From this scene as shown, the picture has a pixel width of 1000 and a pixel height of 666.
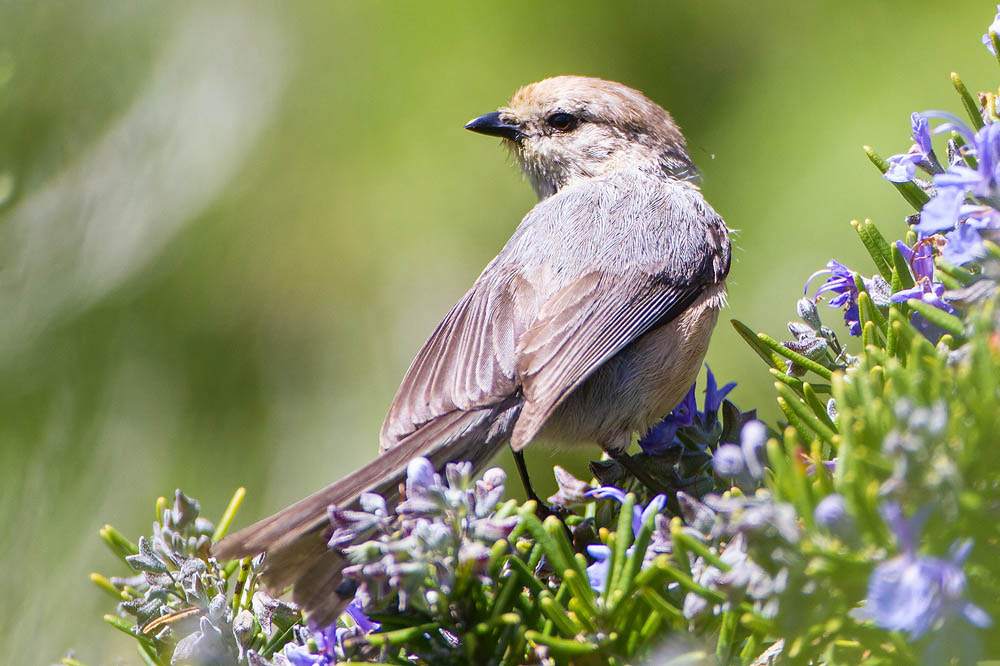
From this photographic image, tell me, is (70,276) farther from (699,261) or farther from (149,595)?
(699,261)

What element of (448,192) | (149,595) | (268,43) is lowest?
(149,595)

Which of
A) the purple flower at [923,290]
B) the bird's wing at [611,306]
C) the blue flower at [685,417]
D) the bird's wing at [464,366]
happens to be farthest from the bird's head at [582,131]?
the purple flower at [923,290]

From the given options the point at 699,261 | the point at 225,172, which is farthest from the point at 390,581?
the point at 225,172

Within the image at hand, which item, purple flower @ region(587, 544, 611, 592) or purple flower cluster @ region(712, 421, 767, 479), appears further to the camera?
purple flower @ region(587, 544, 611, 592)

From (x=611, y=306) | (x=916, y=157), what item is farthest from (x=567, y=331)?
(x=916, y=157)

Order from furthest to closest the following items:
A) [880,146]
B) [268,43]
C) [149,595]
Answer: [268,43], [880,146], [149,595]

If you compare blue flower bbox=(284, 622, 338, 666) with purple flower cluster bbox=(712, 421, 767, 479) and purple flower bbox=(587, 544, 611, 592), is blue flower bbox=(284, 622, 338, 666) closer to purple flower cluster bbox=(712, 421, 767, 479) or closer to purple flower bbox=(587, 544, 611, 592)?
purple flower bbox=(587, 544, 611, 592)

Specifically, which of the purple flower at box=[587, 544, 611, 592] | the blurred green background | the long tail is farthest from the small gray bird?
the purple flower at box=[587, 544, 611, 592]
